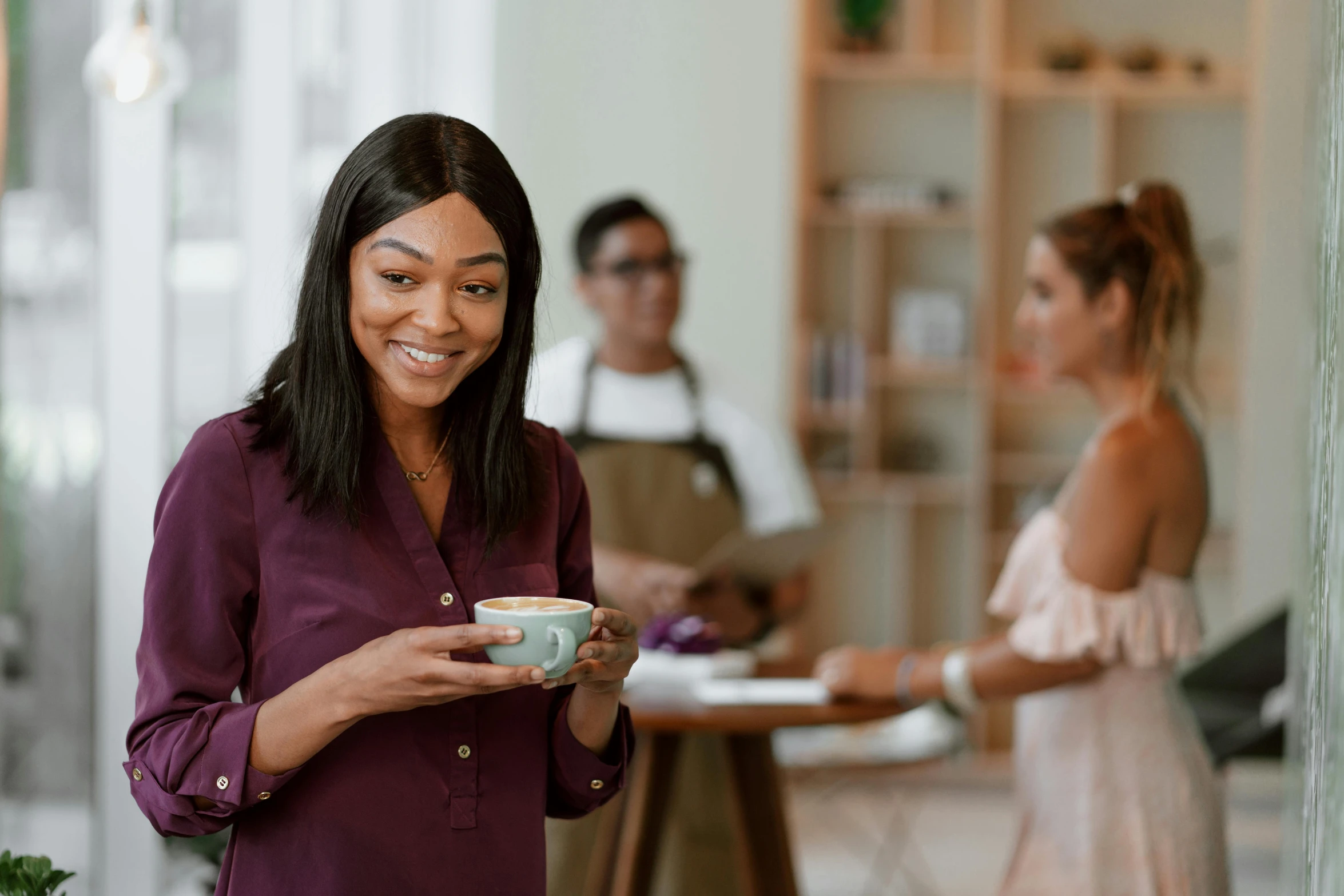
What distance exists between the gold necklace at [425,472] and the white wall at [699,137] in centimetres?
368

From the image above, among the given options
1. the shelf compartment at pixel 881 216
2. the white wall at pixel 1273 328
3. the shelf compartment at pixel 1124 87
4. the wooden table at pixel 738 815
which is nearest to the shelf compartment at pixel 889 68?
the shelf compartment at pixel 1124 87

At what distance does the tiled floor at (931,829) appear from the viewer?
13.8 ft

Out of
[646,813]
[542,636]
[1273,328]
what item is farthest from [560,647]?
Answer: [1273,328]

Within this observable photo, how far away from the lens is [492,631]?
1.02 m

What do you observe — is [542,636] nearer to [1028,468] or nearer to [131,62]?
[131,62]

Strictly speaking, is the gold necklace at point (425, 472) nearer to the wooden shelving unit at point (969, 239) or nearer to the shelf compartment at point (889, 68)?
the wooden shelving unit at point (969, 239)

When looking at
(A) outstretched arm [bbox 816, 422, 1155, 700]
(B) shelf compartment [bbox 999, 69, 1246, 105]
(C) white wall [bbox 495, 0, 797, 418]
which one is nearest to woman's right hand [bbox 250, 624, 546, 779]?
(A) outstretched arm [bbox 816, 422, 1155, 700]

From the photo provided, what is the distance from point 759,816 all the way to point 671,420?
91 cm

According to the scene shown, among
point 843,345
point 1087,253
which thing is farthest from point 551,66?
point 1087,253

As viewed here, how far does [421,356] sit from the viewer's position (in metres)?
1.13

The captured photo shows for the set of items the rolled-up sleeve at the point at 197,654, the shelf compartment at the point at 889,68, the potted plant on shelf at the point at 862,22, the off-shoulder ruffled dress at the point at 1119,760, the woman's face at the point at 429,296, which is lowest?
the off-shoulder ruffled dress at the point at 1119,760

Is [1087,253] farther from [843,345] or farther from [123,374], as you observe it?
[843,345]

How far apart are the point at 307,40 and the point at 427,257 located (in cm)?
238

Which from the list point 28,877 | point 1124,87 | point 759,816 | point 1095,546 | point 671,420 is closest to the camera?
point 28,877
